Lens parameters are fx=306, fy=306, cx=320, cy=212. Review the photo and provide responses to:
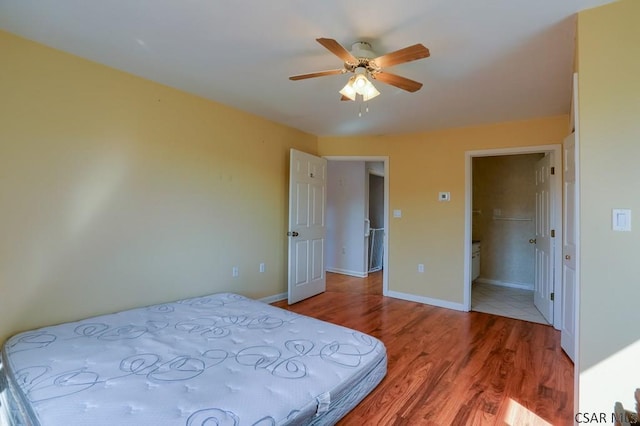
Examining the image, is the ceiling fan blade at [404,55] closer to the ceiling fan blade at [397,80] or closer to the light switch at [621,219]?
the ceiling fan blade at [397,80]

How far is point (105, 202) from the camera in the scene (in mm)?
2516

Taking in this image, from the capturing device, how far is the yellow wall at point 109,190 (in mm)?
2135

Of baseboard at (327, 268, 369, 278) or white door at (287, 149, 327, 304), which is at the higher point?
white door at (287, 149, 327, 304)

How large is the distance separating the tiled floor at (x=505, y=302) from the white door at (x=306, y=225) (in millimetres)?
2161

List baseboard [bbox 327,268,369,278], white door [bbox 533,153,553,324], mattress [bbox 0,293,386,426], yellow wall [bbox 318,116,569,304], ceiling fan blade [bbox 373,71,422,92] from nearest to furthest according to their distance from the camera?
mattress [bbox 0,293,386,426] < ceiling fan blade [bbox 373,71,422,92] < white door [bbox 533,153,553,324] < yellow wall [bbox 318,116,569,304] < baseboard [bbox 327,268,369,278]

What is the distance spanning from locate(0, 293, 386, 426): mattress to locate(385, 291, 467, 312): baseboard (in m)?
2.18

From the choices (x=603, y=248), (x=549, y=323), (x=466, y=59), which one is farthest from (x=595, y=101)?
(x=549, y=323)

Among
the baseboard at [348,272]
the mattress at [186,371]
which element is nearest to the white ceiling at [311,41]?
the mattress at [186,371]

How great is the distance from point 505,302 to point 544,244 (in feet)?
3.53

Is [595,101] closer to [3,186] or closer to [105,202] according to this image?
[105,202]

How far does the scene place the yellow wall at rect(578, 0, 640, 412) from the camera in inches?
59.6

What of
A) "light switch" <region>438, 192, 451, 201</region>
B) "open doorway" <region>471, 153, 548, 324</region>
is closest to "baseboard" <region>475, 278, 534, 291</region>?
"open doorway" <region>471, 153, 548, 324</region>

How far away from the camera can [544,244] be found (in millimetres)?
3592

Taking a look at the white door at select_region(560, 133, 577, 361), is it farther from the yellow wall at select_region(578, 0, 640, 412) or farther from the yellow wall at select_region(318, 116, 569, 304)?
the yellow wall at select_region(318, 116, 569, 304)
